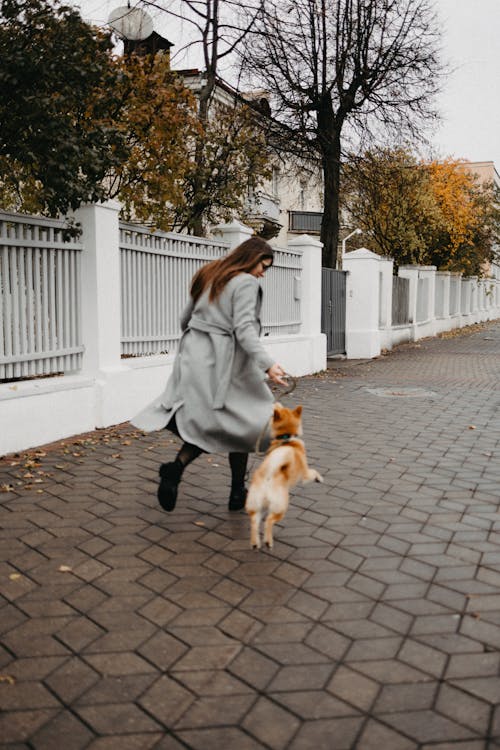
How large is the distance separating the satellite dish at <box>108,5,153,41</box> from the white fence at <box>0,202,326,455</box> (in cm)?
396

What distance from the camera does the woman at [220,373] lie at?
447 centimetres

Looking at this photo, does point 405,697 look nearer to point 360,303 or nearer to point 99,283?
point 99,283

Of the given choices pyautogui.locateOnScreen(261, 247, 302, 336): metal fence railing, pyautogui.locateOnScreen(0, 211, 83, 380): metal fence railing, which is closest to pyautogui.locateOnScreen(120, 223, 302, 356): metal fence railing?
pyautogui.locateOnScreen(0, 211, 83, 380): metal fence railing

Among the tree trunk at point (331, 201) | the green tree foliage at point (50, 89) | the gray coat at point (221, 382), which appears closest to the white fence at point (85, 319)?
the green tree foliage at point (50, 89)

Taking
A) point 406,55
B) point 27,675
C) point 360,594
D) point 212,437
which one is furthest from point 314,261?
point 27,675

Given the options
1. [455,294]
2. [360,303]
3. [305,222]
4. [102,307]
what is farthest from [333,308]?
[305,222]

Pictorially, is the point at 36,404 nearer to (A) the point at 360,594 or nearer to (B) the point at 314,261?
(A) the point at 360,594

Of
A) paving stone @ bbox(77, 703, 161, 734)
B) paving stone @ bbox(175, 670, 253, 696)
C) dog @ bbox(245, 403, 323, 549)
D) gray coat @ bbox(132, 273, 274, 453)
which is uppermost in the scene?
gray coat @ bbox(132, 273, 274, 453)

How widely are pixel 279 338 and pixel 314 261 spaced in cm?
233

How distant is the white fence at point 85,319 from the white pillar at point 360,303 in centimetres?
751

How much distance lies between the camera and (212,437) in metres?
4.57

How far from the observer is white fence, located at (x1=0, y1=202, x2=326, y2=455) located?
22.1 feet

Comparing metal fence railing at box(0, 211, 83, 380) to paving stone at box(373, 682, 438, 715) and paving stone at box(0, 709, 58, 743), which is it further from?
paving stone at box(373, 682, 438, 715)

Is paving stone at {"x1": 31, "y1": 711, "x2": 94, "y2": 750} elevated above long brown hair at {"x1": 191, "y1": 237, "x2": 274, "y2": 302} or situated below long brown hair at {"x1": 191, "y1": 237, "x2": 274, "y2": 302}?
below
